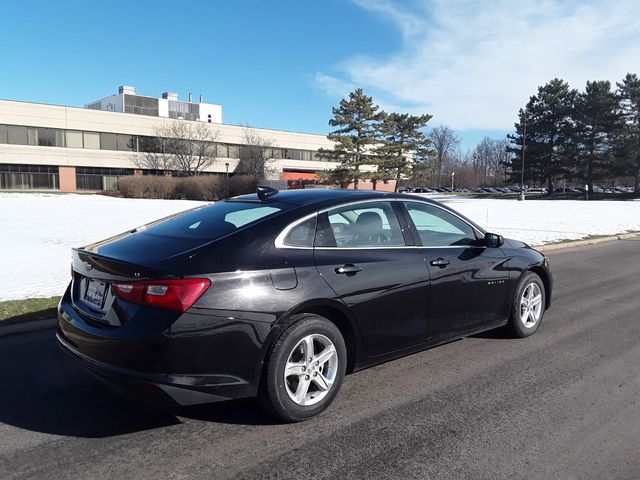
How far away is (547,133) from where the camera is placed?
70312mm

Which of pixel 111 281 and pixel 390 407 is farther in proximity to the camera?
pixel 390 407

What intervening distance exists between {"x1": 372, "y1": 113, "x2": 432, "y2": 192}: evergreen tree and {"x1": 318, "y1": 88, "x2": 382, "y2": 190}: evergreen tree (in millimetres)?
1615

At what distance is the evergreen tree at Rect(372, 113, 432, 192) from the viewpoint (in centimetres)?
5731

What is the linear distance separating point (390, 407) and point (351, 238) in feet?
4.32

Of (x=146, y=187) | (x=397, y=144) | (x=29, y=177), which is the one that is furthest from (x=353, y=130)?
(x=29, y=177)

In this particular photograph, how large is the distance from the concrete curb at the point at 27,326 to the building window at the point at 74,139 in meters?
65.0

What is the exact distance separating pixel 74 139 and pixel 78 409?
67.7 meters

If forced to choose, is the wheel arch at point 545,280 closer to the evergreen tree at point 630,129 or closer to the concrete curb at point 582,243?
the concrete curb at point 582,243

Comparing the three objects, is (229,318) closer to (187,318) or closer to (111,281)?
(187,318)

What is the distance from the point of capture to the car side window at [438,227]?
14.9ft

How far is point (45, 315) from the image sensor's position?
5.84m

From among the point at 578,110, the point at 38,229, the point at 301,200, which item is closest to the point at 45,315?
the point at 301,200

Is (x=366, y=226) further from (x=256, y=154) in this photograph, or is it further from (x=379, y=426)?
(x=256, y=154)

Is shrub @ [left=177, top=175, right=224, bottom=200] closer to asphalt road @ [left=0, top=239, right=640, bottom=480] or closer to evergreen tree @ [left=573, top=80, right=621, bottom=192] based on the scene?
evergreen tree @ [left=573, top=80, right=621, bottom=192]
